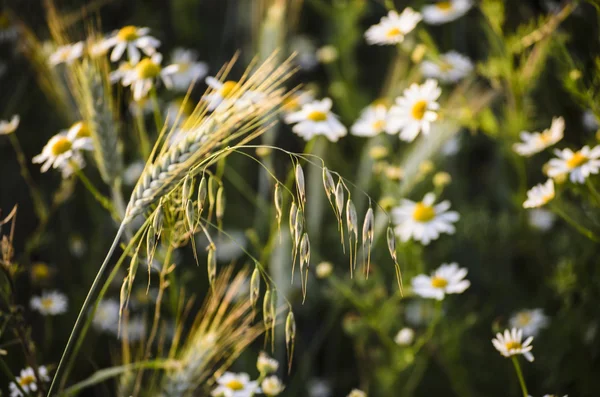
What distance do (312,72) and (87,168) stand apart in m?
0.95

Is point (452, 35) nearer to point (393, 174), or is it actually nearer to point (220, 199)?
point (393, 174)

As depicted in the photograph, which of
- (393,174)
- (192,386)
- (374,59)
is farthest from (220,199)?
(374,59)

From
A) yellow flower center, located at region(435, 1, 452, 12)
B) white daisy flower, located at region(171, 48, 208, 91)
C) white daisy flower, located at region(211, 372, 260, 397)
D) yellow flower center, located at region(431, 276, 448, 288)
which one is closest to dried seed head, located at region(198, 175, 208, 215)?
white daisy flower, located at region(211, 372, 260, 397)

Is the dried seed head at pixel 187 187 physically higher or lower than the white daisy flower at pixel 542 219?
higher

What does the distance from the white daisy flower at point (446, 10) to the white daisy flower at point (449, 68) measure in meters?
0.12

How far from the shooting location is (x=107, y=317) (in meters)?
1.68

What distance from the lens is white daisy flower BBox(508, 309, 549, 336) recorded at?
148 centimetres

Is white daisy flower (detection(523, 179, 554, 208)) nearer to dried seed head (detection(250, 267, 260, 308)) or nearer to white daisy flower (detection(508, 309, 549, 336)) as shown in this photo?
white daisy flower (detection(508, 309, 549, 336))

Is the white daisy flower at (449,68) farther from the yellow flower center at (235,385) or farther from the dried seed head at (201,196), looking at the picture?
the dried seed head at (201,196)

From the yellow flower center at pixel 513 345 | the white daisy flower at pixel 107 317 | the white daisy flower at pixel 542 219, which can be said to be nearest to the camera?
the yellow flower center at pixel 513 345

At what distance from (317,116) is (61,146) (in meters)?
0.47

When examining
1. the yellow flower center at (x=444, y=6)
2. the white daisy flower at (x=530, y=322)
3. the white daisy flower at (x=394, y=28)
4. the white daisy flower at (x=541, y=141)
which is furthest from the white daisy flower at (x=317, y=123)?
the yellow flower center at (x=444, y=6)

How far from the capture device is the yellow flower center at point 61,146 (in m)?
1.15

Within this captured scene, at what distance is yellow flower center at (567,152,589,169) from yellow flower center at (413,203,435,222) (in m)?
0.28
